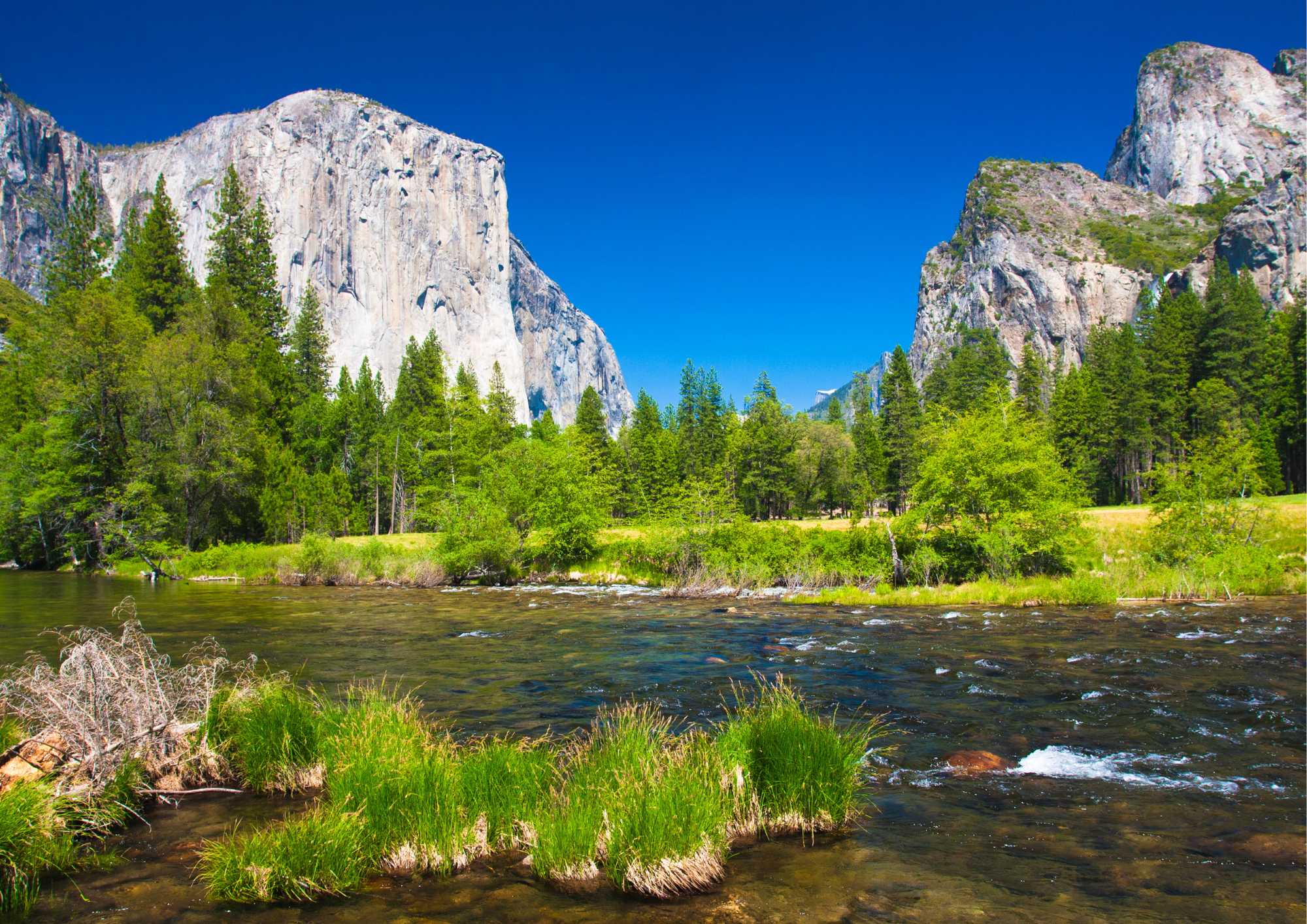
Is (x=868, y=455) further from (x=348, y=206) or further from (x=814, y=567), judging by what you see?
(x=348, y=206)

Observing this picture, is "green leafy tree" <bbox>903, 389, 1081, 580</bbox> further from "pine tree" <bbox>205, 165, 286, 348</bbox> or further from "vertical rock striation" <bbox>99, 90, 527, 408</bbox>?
"vertical rock striation" <bbox>99, 90, 527, 408</bbox>

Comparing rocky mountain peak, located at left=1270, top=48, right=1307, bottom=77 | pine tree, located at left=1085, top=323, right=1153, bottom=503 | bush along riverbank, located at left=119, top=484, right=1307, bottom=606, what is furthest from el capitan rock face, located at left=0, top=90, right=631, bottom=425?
rocky mountain peak, located at left=1270, top=48, right=1307, bottom=77

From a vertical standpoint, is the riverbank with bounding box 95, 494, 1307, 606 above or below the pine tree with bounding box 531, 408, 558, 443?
below

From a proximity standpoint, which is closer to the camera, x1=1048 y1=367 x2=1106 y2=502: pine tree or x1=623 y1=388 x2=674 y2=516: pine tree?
x1=1048 y1=367 x2=1106 y2=502: pine tree

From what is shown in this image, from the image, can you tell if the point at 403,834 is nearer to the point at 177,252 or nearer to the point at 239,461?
the point at 239,461

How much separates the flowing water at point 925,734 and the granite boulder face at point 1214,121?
726 feet

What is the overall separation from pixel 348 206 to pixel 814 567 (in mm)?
148049

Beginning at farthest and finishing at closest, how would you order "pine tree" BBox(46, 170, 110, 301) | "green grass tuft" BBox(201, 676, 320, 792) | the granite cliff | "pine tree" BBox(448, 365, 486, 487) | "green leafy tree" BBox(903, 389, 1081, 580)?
the granite cliff < "pine tree" BBox(46, 170, 110, 301) < "pine tree" BBox(448, 365, 486, 487) < "green leafy tree" BBox(903, 389, 1081, 580) < "green grass tuft" BBox(201, 676, 320, 792)

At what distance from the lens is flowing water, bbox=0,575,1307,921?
5.26 meters

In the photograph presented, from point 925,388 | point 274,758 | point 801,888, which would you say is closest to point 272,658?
point 274,758

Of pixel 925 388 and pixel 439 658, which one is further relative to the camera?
pixel 925 388

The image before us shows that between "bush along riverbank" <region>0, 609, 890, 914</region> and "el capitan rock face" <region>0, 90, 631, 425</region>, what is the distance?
128 metres

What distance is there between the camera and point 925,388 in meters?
93.6

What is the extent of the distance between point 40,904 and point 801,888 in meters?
5.80
